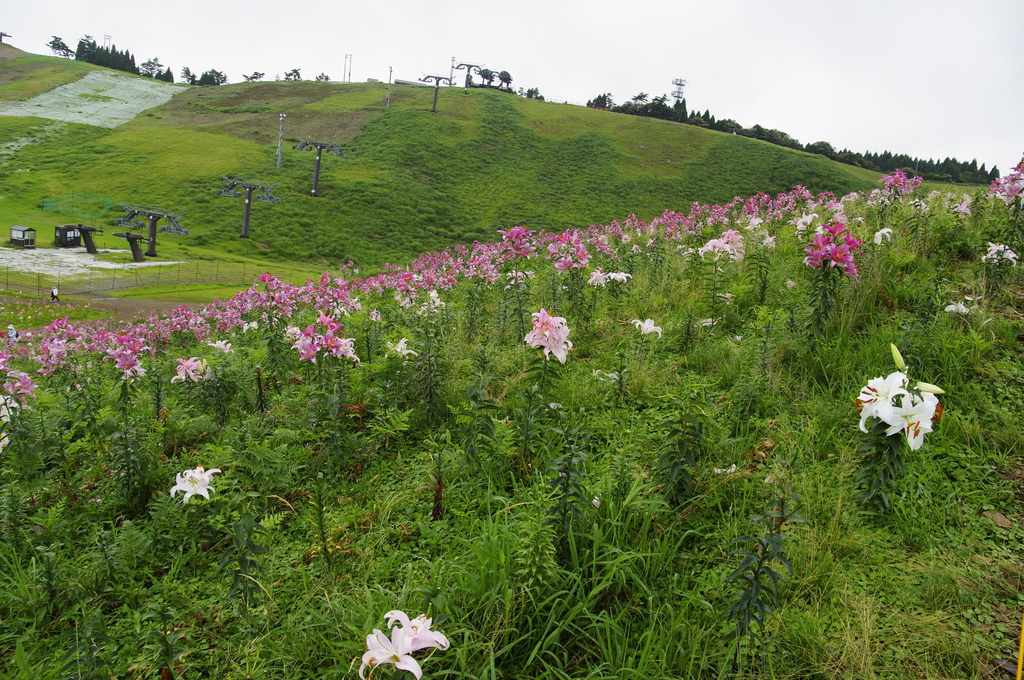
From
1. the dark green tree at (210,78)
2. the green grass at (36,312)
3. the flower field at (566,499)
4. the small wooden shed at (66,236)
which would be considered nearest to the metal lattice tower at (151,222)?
the small wooden shed at (66,236)

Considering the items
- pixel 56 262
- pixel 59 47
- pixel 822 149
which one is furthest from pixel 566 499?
pixel 59 47

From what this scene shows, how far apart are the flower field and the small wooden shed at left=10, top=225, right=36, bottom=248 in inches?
731

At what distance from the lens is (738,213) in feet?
23.4

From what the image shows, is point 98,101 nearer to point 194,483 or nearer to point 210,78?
point 210,78

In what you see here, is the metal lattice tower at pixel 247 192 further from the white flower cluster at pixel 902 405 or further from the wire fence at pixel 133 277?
the white flower cluster at pixel 902 405

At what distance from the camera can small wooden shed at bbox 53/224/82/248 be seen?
1766cm

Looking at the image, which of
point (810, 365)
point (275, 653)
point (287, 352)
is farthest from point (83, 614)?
point (810, 365)

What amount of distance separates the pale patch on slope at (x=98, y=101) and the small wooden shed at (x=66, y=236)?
24.9 m

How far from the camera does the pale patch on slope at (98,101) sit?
3772cm

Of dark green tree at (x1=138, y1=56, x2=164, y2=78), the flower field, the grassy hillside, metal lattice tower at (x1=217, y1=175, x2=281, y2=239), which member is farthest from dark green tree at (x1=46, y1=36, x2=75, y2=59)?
the flower field

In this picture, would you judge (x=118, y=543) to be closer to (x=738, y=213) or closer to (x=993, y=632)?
(x=993, y=632)

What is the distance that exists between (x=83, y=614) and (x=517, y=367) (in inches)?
87.7

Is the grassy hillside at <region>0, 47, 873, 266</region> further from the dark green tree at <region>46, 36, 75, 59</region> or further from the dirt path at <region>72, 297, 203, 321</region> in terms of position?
the dark green tree at <region>46, 36, 75, 59</region>

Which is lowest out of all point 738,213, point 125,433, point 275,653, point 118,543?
point 118,543
